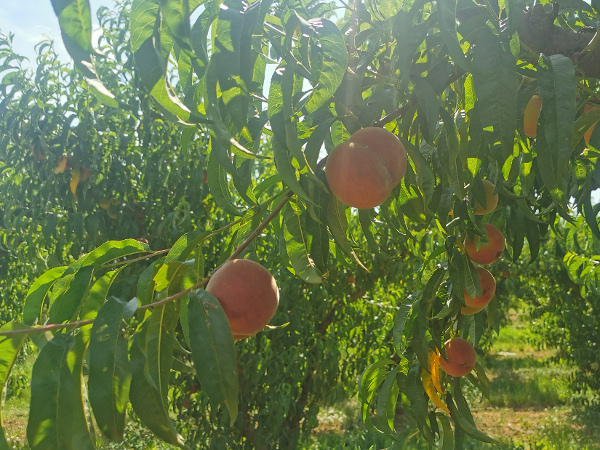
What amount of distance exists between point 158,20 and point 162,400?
1.12 feet

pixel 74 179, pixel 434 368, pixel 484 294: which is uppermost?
pixel 74 179

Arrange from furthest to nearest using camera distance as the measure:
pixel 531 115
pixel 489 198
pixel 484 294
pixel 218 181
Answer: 1. pixel 484 294
2. pixel 489 198
3. pixel 531 115
4. pixel 218 181

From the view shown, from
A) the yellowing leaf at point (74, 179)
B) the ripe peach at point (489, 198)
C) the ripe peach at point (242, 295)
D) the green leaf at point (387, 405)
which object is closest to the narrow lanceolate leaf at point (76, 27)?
the ripe peach at point (242, 295)

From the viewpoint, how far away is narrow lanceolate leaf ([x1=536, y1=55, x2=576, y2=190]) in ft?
2.13

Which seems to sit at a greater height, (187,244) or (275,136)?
(275,136)

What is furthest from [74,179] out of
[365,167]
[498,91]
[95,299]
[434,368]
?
[498,91]

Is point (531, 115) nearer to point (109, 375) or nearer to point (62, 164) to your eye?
point (109, 375)

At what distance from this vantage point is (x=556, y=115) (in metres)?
0.65

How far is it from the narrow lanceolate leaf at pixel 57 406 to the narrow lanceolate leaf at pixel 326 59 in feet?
1.14

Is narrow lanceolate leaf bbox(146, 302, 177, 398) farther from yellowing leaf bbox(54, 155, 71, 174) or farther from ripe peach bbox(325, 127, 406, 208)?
yellowing leaf bbox(54, 155, 71, 174)

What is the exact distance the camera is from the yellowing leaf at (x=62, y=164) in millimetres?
Answer: 2676

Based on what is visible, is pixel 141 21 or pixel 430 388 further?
pixel 430 388

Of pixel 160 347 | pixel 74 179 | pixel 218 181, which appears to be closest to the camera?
pixel 160 347

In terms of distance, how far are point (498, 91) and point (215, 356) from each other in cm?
40
